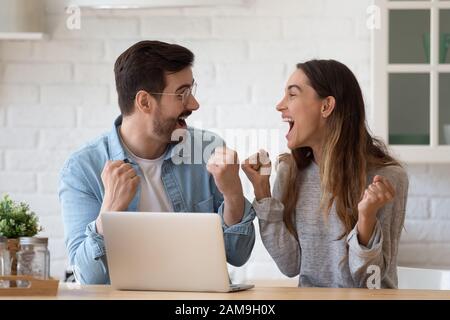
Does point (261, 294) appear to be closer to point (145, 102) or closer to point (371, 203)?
point (371, 203)

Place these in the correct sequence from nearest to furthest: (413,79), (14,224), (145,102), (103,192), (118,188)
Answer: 1. (14,224)
2. (118,188)
3. (103,192)
4. (145,102)
5. (413,79)

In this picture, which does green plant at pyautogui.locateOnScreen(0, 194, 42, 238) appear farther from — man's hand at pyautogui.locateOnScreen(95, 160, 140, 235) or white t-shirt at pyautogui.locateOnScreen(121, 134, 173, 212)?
white t-shirt at pyautogui.locateOnScreen(121, 134, 173, 212)

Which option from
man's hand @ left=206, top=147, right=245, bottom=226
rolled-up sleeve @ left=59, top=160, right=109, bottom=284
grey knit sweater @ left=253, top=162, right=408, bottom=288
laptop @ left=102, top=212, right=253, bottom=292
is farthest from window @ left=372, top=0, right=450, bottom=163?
laptop @ left=102, top=212, right=253, bottom=292

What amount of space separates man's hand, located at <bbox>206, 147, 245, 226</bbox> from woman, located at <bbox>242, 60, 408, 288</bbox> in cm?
9

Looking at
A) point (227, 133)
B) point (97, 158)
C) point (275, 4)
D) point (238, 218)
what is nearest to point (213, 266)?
point (238, 218)

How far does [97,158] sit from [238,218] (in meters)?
0.38

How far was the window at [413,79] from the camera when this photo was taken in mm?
2643

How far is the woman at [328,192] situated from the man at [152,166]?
0.34ft

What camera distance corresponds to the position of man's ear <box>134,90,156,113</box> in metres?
2.27

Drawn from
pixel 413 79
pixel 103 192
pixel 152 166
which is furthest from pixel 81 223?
pixel 413 79

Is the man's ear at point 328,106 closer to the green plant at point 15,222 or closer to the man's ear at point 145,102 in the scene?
the man's ear at point 145,102

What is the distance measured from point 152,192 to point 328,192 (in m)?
0.40

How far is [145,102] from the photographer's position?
2.27 m

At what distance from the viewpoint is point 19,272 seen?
5.69 feet
